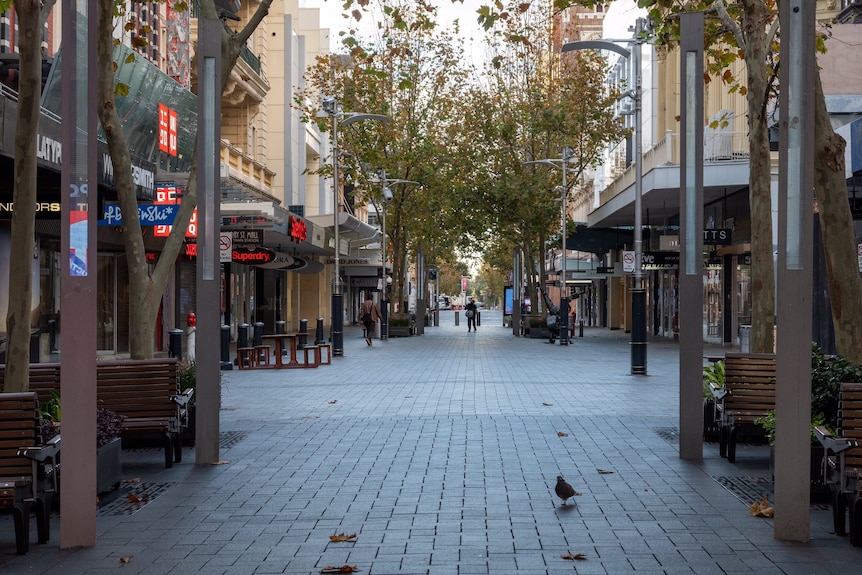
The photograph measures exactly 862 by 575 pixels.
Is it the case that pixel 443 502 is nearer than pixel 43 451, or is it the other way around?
pixel 43 451

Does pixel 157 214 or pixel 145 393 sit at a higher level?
pixel 157 214

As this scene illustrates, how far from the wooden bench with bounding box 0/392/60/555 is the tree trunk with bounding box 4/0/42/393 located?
1184 millimetres

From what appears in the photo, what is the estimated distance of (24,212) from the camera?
850 centimetres

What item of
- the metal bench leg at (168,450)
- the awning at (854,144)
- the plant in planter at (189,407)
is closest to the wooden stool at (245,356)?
the awning at (854,144)

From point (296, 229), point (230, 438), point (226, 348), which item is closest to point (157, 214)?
point (230, 438)

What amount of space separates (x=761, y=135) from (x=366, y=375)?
12.1 metres

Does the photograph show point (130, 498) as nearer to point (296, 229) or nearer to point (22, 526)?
point (22, 526)

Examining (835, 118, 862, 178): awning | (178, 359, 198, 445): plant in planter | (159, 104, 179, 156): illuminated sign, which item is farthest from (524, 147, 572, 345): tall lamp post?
(178, 359, 198, 445): plant in planter

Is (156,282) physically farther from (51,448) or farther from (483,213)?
(483,213)

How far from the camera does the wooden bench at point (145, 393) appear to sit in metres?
10.3

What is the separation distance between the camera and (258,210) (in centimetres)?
3000

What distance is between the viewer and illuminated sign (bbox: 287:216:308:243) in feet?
113

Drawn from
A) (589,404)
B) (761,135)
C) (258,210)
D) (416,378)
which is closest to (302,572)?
(761,135)

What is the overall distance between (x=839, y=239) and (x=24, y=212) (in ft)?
20.7
